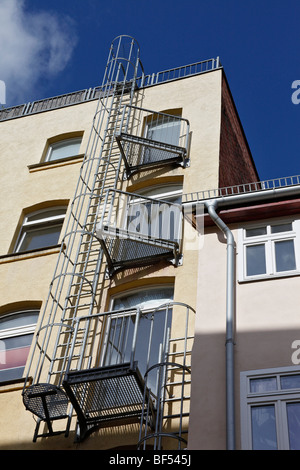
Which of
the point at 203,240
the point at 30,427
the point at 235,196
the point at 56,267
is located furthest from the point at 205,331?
the point at 56,267

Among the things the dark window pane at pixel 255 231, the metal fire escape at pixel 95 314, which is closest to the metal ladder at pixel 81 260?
the metal fire escape at pixel 95 314

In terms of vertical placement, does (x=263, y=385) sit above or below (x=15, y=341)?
below

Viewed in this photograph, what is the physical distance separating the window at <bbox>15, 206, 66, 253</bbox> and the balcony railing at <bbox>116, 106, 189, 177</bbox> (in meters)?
2.23

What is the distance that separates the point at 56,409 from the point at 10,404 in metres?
1.35

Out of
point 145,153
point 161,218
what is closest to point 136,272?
point 161,218

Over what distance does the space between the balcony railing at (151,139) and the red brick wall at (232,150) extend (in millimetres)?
1044

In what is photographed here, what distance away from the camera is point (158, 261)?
15.4 metres

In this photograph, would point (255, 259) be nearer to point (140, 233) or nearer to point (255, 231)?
point (255, 231)

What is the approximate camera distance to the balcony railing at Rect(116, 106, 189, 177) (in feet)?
59.7

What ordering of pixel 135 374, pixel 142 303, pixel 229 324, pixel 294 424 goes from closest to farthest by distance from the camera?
1. pixel 294 424
2. pixel 229 324
3. pixel 135 374
4. pixel 142 303

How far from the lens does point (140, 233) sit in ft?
49.8

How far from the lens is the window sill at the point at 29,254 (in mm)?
16984

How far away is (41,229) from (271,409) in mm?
10147

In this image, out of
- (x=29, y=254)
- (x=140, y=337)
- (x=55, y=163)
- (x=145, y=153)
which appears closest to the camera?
(x=140, y=337)
